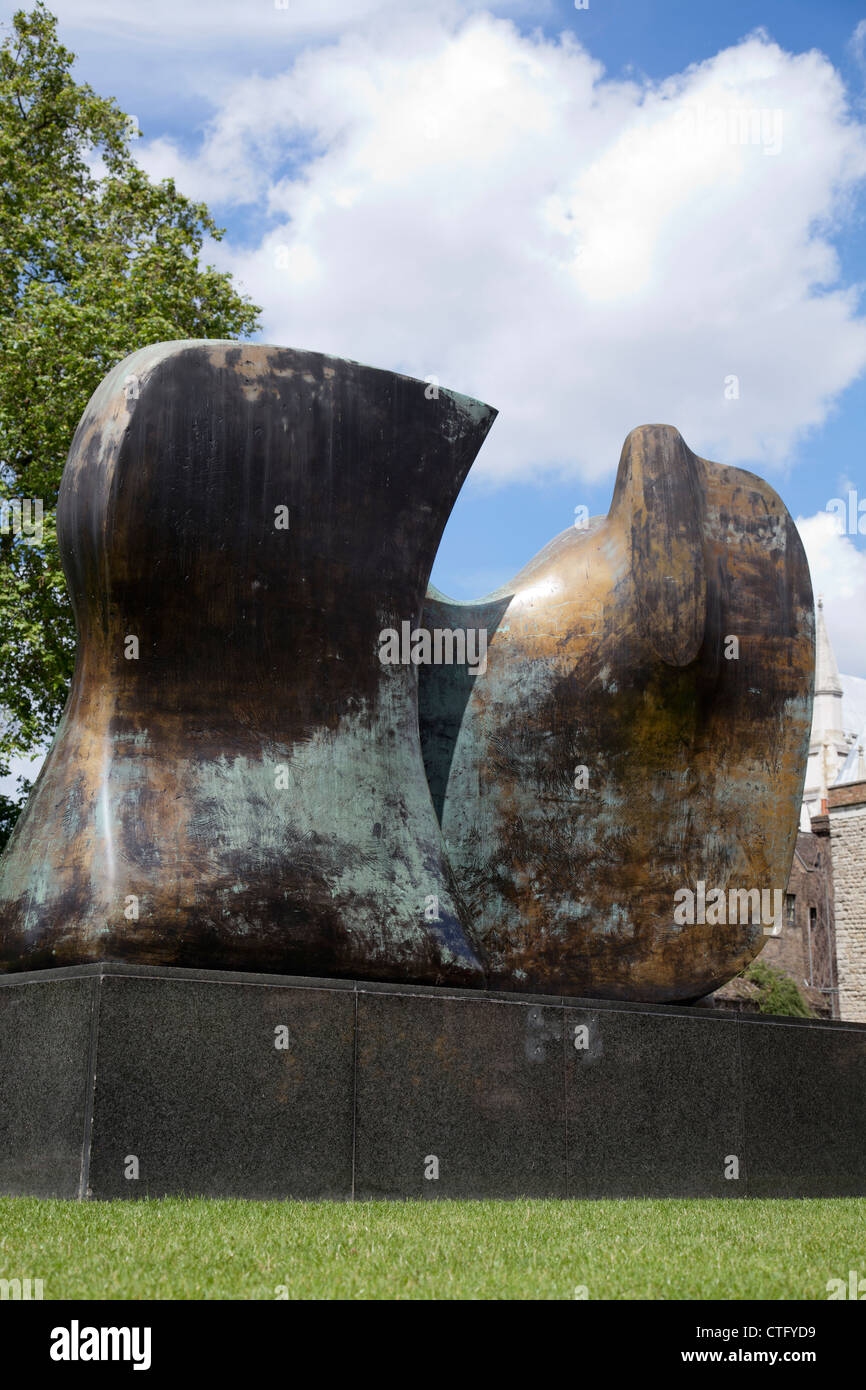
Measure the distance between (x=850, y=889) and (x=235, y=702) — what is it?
35.2m

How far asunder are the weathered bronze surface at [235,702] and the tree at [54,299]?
37.1 feet

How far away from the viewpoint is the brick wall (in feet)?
128

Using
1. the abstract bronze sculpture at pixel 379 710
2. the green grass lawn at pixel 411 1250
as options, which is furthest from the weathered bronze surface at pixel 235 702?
the green grass lawn at pixel 411 1250

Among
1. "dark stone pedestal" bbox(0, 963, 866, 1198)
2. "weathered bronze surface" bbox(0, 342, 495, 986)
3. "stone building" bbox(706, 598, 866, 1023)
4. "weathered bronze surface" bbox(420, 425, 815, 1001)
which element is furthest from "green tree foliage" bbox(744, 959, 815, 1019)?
"weathered bronze surface" bbox(0, 342, 495, 986)

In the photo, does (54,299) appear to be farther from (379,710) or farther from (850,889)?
(850,889)

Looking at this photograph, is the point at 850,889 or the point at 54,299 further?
the point at 850,889

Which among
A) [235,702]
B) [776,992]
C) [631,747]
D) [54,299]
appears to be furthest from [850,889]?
[235,702]

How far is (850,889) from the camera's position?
3969cm

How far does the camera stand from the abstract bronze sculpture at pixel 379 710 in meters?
7.19

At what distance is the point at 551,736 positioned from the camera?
28.2 feet

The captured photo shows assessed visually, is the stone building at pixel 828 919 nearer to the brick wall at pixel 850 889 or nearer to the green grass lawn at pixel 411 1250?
the brick wall at pixel 850 889
